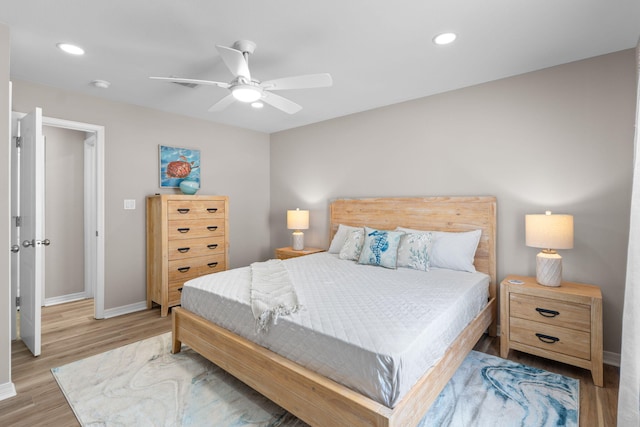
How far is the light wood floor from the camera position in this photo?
1866 millimetres

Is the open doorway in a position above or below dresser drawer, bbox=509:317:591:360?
above

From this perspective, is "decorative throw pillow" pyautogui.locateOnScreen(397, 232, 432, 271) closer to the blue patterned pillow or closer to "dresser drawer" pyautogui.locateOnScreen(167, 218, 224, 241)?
the blue patterned pillow

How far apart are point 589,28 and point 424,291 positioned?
2.09 metres

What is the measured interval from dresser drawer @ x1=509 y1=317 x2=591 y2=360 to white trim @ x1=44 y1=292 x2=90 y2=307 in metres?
5.05

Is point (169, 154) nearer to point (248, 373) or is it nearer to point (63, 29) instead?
point (63, 29)

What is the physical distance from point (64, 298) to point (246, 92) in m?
3.88

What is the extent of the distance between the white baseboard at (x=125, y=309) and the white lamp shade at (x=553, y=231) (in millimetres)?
4109

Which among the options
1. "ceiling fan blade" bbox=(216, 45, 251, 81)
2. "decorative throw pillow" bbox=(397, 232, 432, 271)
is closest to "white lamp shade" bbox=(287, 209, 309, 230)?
"decorative throw pillow" bbox=(397, 232, 432, 271)

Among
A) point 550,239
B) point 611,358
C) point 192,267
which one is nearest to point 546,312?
point 550,239

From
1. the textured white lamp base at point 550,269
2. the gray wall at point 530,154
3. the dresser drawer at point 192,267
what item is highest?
the gray wall at point 530,154

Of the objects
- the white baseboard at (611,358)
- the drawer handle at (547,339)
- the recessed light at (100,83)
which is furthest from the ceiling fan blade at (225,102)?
the white baseboard at (611,358)

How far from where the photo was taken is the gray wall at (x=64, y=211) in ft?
13.1

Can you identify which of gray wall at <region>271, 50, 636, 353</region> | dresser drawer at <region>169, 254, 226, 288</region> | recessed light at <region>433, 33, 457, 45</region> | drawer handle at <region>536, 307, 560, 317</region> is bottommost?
drawer handle at <region>536, 307, 560, 317</region>

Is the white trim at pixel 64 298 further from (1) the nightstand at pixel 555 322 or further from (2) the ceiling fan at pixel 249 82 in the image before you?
(1) the nightstand at pixel 555 322
